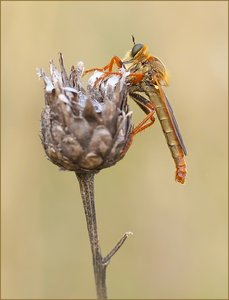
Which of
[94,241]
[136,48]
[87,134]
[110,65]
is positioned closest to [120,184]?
[136,48]

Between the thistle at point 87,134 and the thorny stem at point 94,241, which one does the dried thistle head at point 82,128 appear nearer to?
the thistle at point 87,134

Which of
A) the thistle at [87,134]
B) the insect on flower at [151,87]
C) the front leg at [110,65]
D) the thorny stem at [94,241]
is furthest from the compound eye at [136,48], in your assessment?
the thorny stem at [94,241]

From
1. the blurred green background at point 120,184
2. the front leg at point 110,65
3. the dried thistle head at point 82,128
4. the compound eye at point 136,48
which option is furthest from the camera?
the blurred green background at point 120,184

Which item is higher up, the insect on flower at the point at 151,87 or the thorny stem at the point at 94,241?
the insect on flower at the point at 151,87

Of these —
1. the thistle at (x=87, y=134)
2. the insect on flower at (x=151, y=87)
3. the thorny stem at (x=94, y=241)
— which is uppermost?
the insect on flower at (x=151, y=87)

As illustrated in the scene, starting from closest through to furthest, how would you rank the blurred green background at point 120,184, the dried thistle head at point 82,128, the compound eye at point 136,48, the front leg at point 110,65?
the dried thistle head at point 82,128 → the front leg at point 110,65 → the compound eye at point 136,48 → the blurred green background at point 120,184

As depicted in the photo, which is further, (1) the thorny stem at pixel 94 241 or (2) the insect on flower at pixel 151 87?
(2) the insect on flower at pixel 151 87
